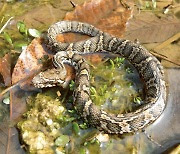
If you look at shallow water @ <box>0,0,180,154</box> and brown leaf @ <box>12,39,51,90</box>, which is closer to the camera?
shallow water @ <box>0,0,180,154</box>

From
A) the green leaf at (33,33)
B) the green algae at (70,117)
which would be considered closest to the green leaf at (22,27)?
the green leaf at (33,33)

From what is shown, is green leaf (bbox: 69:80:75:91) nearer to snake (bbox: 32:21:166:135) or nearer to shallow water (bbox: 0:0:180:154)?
snake (bbox: 32:21:166:135)

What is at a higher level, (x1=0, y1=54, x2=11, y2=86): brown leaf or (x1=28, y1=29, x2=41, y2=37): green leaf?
(x1=28, y1=29, x2=41, y2=37): green leaf

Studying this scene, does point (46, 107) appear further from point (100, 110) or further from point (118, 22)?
point (118, 22)

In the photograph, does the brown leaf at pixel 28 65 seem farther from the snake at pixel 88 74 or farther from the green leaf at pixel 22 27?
the green leaf at pixel 22 27

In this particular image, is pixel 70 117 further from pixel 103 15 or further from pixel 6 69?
pixel 103 15

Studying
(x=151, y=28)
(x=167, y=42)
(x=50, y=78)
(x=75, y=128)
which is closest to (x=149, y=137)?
(x=75, y=128)

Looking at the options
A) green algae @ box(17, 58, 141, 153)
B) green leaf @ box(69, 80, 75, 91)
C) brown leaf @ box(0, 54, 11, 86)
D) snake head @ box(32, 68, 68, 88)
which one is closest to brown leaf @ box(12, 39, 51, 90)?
brown leaf @ box(0, 54, 11, 86)
